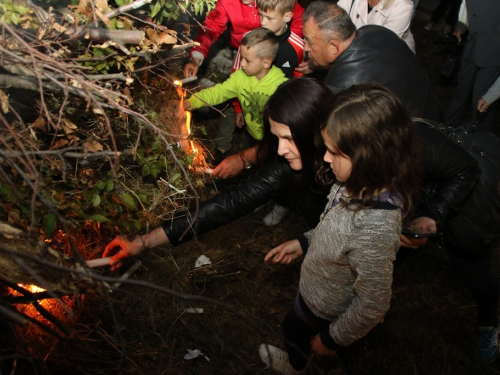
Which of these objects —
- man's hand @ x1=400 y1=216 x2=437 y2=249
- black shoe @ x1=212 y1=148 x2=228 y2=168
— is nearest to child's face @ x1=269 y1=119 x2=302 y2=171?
man's hand @ x1=400 y1=216 x2=437 y2=249

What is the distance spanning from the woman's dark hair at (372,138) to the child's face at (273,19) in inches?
101

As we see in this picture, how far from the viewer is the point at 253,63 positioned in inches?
151

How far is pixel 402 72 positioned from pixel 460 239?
125cm

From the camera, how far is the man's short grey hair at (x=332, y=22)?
3.21 meters

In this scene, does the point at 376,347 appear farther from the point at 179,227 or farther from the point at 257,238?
the point at 179,227

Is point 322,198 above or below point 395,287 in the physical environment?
above

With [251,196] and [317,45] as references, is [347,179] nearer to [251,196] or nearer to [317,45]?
[251,196]

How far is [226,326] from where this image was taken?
138 inches

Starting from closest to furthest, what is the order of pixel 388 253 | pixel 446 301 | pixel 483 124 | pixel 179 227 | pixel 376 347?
1. pixel 388 253
2. pixel 179 227
3. pixel 376 347
4. pixel 446 301
5. pixel 483 124

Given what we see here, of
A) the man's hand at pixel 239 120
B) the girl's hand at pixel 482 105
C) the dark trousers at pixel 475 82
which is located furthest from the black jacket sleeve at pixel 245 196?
the dark trousers at pixel 475 82

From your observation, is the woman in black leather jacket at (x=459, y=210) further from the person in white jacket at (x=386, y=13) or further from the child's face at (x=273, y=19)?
the child's face at (x=273, y=19)

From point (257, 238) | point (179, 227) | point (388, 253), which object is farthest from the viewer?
point (257, 238)

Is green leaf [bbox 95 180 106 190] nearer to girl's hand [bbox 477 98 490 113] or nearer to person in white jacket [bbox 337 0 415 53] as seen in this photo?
person in white jacket [bbox 337 0 415 53]

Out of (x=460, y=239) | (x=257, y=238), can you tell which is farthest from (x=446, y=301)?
(x=257, y=238)
